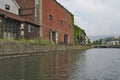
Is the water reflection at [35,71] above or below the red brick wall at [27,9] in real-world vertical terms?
below

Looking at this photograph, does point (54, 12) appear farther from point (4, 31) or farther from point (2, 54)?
point (2, 54)

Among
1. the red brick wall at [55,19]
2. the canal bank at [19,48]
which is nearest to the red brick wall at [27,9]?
the red brick wall at [55,19]

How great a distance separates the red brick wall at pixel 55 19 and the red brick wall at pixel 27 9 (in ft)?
9.47

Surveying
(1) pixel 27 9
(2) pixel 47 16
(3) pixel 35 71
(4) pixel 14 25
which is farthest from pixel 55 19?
(3) pixel 35 71

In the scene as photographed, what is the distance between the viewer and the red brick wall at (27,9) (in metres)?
47.8

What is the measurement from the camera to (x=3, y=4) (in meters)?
42.5

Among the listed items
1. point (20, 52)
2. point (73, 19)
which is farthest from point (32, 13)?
point (73, 19)

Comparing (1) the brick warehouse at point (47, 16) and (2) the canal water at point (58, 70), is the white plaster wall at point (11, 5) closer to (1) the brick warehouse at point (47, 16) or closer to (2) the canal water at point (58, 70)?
(1) the brick warehouse at point (47, 16)

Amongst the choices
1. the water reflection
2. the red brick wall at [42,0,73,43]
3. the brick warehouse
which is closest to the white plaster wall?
the brick warehouse

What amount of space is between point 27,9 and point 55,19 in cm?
1182

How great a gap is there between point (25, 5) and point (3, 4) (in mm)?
6440

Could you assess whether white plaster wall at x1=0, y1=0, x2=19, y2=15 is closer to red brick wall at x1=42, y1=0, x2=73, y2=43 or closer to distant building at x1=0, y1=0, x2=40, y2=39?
distant building at x1=0, y1=0, x2=40, y2=39

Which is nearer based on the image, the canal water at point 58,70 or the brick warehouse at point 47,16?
the canal water at point 58,70

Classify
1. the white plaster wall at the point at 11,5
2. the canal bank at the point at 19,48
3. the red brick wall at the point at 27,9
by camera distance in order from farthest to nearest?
the red brick wall at the point at 27,9
the white plaster wall at the point at 11,5
the canal bank at the point at 19,48
